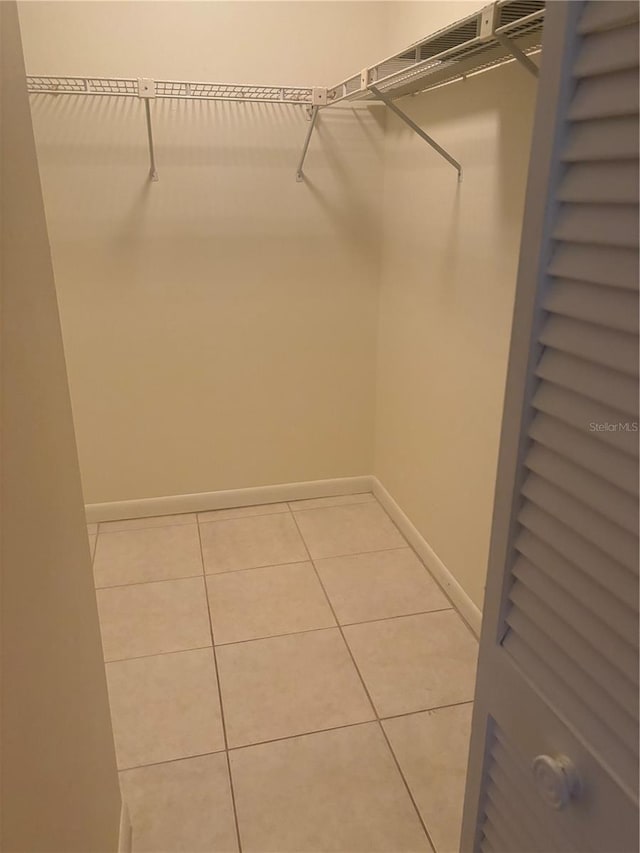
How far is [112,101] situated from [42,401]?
71.0 inches

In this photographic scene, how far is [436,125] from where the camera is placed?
2107 millimetres

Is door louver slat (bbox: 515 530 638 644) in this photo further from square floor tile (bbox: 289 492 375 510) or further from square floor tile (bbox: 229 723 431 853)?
square floor tile (bbox: 289 492 375 510)

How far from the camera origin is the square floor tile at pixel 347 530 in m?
2.59

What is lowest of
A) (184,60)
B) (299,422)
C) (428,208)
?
(299,422)

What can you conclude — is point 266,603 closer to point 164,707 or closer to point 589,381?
point 164,707

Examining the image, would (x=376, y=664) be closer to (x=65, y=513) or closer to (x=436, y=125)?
(x=65, y=513)

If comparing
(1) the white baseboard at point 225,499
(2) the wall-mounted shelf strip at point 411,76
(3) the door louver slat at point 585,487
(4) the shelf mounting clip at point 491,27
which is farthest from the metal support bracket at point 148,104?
(3) the door louver slat at point 585,487

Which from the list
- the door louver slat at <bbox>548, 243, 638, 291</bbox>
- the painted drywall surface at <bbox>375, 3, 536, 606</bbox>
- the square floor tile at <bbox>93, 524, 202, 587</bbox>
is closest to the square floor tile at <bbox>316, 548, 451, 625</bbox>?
the painted drywall surface at <bbox>375, 3, 536, 606</bbox>

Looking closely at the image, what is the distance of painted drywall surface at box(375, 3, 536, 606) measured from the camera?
1.75m

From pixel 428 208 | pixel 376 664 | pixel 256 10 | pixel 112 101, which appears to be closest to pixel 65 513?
pixel 376 664

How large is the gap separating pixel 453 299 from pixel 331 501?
1.22 meters

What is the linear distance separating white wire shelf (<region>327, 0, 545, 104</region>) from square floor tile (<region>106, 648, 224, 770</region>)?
5.79 feet

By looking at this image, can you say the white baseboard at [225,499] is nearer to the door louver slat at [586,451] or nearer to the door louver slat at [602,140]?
the door louver slat at [586,451]

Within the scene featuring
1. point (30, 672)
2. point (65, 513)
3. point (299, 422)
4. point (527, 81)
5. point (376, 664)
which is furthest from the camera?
point (299, 422)
